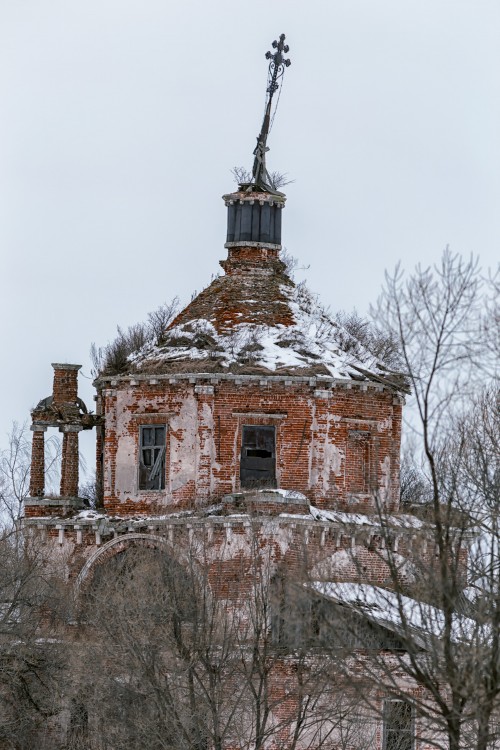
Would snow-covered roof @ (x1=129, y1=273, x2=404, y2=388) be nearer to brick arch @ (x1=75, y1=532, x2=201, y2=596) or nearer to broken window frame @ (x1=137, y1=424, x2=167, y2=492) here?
broken window frame @ (x1=137, y1=424, x2=167, y2=492)

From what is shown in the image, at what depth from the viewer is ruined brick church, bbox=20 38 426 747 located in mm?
39750

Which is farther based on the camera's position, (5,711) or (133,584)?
(5,711)

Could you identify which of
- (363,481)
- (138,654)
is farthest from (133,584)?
(363,481)

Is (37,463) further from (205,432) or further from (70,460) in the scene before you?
(205,432)

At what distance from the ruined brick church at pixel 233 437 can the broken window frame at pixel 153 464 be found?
0.07ft

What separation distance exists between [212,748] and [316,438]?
8693 mm

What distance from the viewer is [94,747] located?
112ft

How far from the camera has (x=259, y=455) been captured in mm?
40469

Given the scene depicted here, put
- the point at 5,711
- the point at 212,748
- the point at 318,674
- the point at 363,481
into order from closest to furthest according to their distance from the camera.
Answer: the point at 318,674
the point at 212,748
the point at 5,711
the point at 363,481

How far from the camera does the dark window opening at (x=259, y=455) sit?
40.4m

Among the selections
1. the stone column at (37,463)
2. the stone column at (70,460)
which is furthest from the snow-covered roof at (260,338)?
the stone column at (37,463)

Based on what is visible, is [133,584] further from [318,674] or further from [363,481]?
[363,481]

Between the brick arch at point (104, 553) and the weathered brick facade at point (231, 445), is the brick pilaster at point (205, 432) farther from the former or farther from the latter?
the brick arch at point (104, 553)

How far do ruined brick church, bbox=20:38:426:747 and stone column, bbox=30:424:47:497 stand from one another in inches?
2.9
